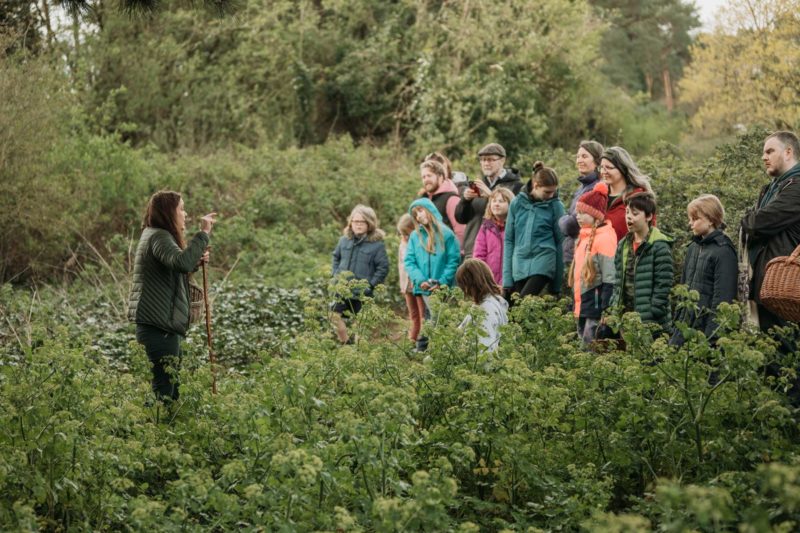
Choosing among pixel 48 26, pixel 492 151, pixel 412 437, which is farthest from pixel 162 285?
pixel 48 26

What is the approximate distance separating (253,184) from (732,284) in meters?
12.1

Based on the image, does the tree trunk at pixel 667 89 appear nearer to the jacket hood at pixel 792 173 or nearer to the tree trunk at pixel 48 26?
the tree trunk at pixel 48 26

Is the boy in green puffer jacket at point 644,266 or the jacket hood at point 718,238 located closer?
the jacket hood at point 718,238

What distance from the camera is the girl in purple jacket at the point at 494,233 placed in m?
9.78

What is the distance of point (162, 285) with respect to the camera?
24.8 feet

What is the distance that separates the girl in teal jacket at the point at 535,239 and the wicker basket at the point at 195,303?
287 centimetres

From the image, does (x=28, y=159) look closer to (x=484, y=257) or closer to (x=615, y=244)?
(x=484, y=257)

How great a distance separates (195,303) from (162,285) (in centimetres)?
37

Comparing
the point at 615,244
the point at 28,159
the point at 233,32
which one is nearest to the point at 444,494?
the point at 615,244

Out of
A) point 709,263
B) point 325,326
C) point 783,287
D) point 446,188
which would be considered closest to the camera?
point 783,287

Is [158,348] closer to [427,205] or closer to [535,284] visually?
[535,284]

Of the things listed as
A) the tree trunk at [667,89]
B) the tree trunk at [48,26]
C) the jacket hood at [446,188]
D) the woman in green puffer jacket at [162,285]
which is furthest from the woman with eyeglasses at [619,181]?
the tree trunk at [667,89]

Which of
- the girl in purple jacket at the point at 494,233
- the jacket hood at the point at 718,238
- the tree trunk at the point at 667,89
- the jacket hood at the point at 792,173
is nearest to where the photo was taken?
the jacket hood at the point at 792,173

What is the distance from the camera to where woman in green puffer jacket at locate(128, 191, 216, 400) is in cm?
744
